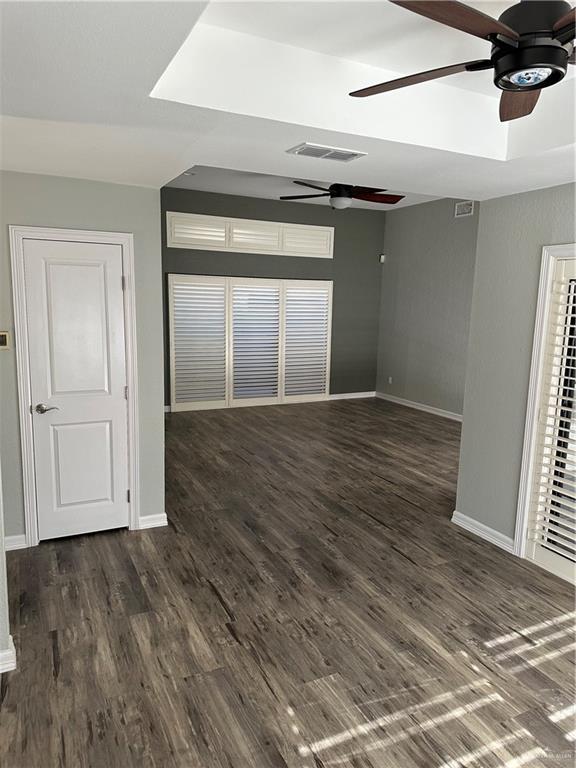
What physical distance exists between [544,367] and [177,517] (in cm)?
290

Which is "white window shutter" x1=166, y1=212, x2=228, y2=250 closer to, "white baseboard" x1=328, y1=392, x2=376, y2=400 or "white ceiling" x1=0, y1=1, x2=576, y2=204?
"white baseboard" x1=328, y1=392, x2=376, y2=400

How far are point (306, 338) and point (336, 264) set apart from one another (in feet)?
4.36

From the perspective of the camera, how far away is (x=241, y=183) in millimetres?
6855

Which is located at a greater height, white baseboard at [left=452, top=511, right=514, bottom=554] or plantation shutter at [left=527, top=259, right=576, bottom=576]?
plantation shutter at [left=527, top=259, right=576, bottom=576]

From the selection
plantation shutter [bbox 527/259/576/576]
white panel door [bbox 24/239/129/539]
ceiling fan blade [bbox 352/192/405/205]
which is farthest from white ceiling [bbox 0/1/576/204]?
ceiling fan blade [bbox 352/192/405/205]

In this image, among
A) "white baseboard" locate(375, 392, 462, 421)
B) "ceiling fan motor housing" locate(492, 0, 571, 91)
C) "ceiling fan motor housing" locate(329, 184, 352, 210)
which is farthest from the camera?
"white baseboard" locate(375, 392, 462, 421)

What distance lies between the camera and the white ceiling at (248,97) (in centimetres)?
168

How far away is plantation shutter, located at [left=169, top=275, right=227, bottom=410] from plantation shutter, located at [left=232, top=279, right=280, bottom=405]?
9.1 inches

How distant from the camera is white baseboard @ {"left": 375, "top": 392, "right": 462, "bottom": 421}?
7805 mm

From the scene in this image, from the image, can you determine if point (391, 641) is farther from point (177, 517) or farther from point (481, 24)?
point (481, 24)

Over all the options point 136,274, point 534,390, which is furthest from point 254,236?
point 534,390

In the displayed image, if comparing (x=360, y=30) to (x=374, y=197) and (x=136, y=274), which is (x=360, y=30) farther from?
(x=374, y=197)

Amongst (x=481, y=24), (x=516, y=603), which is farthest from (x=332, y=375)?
(x=481, y=24)

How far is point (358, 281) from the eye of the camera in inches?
354
